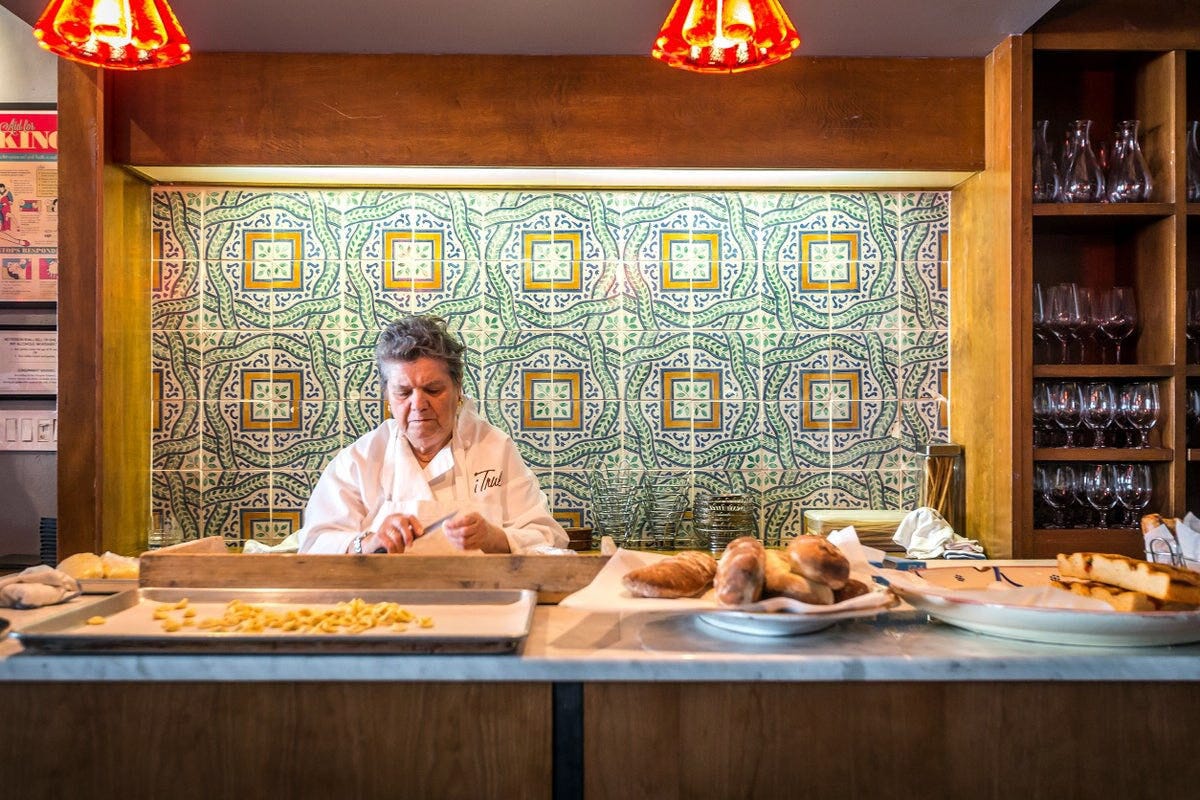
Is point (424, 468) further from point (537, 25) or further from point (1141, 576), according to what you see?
point (1141, 576)

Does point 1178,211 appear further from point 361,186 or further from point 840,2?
point 361,186

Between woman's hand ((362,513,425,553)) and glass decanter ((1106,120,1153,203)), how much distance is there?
235 cm

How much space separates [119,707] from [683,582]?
0.90 m

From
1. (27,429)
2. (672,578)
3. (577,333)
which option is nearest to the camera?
(672,578)

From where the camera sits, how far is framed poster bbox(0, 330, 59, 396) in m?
3.12

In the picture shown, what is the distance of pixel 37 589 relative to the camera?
1825 mm

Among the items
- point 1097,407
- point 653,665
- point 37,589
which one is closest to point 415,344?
point 37,589

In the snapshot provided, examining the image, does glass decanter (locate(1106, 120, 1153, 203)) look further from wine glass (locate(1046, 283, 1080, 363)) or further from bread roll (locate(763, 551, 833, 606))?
Answer: bread roll (locate(763, 551, 833, 606))

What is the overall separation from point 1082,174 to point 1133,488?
39.1 inches

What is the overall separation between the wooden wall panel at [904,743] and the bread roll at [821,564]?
162 mm

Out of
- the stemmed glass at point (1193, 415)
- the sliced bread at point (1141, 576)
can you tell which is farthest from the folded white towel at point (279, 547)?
the stemmed glass at point (1193, 415)

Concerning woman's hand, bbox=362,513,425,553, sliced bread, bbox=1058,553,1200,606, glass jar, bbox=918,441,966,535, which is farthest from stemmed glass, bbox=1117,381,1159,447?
woman's hand, bbox=362,513,425,553

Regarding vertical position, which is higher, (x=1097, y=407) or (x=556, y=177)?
(x=556, y=177)

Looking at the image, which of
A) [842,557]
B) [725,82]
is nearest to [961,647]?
[842,557]
